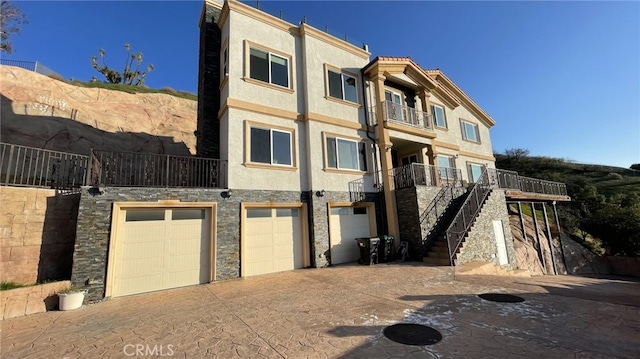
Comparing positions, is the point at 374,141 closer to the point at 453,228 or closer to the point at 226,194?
the point at 453,228

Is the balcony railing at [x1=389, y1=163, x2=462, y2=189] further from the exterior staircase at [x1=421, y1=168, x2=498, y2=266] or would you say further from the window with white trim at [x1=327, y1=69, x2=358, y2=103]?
the window with white trim at [x1=327, y1=69, x2=358, y2=103]

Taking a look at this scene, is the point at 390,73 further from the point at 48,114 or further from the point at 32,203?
the point at 48,114

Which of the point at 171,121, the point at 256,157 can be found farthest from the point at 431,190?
the point at 171,121

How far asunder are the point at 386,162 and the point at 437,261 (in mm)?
5122

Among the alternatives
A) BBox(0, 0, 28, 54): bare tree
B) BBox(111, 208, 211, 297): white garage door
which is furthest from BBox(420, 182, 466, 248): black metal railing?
BBox(0, 0, 28, 54): bare tree

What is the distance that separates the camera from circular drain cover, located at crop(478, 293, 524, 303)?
233 inches

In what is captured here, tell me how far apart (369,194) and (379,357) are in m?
9.48

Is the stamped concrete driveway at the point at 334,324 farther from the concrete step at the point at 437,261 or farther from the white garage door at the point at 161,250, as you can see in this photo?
the concrete step at the point at 437,261

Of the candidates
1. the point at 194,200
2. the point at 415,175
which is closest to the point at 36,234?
the point at 194,200

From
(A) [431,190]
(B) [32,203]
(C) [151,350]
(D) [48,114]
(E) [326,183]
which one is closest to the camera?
(C) [151,350]

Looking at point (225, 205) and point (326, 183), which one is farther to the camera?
point (326, 183)

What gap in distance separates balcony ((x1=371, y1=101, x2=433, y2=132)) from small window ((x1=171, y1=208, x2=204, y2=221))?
9768mm

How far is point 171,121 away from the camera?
71.7 feet

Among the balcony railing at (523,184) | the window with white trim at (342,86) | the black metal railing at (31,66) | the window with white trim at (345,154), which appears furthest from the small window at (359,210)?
the black metal railing at (31,66)
